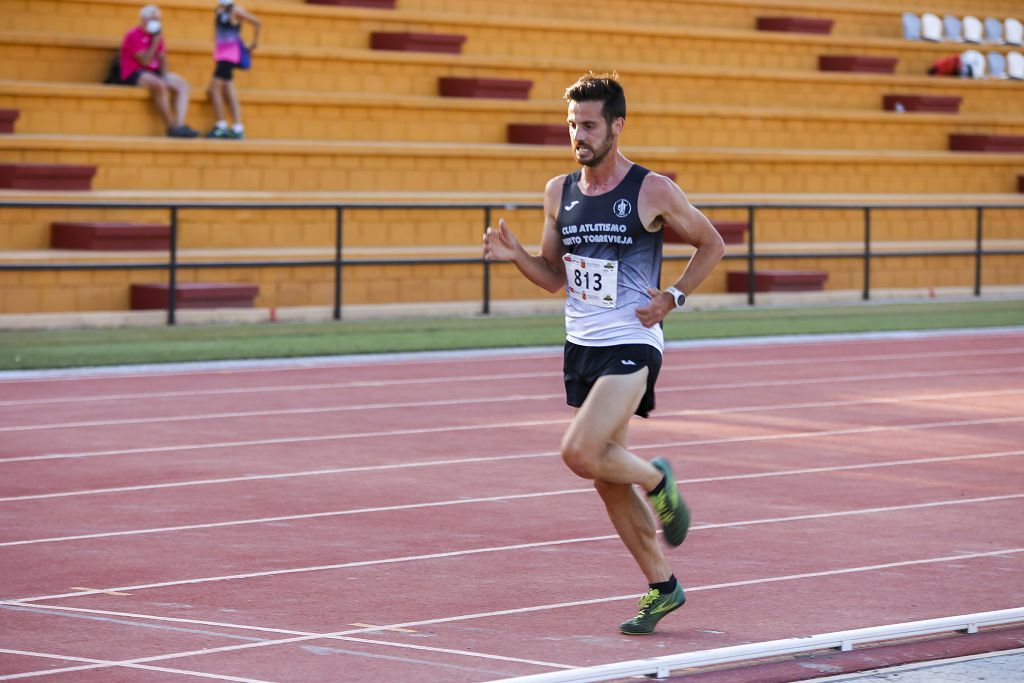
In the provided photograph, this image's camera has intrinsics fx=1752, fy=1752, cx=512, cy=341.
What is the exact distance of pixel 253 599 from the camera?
21.9 feet

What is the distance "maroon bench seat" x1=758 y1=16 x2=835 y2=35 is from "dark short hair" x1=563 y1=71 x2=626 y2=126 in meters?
23.5

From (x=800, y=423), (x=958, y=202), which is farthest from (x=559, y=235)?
(x=958, y=202)

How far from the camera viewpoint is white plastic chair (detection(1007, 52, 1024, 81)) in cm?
3048

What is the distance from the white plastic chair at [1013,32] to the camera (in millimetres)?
31328

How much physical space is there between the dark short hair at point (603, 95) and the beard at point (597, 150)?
0.06 m

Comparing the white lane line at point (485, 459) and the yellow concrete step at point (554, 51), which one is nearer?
the white lane line at point (485, 459)

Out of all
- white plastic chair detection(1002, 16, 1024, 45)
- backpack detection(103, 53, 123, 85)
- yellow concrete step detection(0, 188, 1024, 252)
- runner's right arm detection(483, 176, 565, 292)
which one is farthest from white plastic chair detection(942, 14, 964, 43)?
runner's right arm detection(483, 176, 565, 292)

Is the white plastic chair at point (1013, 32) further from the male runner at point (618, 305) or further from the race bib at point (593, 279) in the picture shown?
the race bib at point (593, 279)

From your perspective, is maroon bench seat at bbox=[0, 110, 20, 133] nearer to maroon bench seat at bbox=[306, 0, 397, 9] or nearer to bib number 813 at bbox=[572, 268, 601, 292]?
maroon bench seat at bbox=[306, 0, 397, 9]

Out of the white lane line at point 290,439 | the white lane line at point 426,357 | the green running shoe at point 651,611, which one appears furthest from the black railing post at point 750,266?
the green running shoe at point 651,611

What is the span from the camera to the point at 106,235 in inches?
748

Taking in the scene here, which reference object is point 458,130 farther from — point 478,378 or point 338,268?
point 478,378

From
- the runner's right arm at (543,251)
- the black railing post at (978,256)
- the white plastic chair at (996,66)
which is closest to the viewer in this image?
the runner's right arm at (543,251)

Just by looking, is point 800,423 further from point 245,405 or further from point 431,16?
point 431,16
